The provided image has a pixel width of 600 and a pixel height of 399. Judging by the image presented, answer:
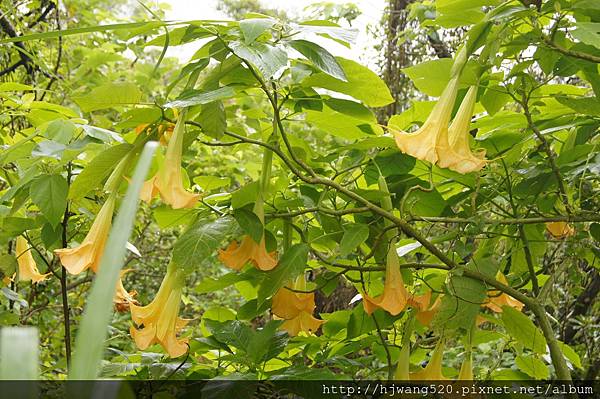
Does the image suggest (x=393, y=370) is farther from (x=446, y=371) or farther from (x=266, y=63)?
(x=266, y=63)

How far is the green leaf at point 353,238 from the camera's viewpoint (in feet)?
2.79

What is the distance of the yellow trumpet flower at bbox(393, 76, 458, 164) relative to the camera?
780mm

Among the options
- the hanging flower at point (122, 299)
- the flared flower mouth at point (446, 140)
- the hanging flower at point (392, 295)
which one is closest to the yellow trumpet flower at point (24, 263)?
the hanging flower at point (122, 299)

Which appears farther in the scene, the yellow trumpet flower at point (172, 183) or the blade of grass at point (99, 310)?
the yellow trumpet flower at point (172, 183)

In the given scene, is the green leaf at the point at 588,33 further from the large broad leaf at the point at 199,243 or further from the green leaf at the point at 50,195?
the green leaf at the point at 50,195

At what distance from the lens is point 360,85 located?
89cm

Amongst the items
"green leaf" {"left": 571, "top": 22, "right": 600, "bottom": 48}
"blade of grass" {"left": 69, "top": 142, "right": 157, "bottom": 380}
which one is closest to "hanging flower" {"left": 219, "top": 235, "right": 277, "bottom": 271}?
"green leaf" {"left": 571, "top": 22, "right": 600, "bottom": 48}

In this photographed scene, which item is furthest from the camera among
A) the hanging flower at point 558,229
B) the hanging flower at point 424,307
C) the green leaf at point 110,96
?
the hanging flower at point 558,229

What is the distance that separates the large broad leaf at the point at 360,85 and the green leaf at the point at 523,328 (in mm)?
372

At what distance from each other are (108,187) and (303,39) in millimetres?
302

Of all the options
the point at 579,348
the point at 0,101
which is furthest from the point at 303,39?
the point at 579,348

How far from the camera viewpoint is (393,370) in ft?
3.32

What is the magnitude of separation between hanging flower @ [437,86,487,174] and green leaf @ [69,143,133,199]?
0.38m

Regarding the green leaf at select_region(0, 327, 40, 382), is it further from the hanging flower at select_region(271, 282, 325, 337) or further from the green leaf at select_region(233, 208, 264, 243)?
the hanging flower at select_region(271, 282, 325, 337)
